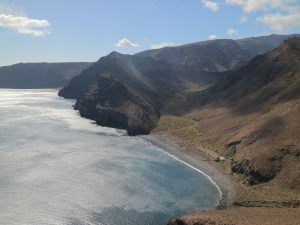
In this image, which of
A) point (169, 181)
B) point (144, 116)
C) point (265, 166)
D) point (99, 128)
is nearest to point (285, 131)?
point (265, 166)

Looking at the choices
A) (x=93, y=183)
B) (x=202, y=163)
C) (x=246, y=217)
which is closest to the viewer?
(x=246, y=217)

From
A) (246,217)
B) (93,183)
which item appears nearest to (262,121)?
(93,183)

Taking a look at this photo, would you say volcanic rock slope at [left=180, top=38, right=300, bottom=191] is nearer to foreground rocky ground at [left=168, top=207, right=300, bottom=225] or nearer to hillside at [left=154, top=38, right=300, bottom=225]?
hillside at [left=154, top=38, right=300, bottom=225]

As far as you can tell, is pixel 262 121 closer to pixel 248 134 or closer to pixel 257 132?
pixel 248 134

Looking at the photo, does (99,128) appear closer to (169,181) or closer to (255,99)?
(255,99)

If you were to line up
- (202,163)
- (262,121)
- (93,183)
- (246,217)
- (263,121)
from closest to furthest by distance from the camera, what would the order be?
(246,217) → (93,183) → (202,163) → (263,121) → (262,121)

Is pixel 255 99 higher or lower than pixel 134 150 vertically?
higher

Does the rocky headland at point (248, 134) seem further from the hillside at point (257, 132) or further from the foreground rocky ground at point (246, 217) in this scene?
the foreground rocky ground at point (246, 217)
